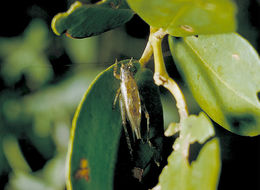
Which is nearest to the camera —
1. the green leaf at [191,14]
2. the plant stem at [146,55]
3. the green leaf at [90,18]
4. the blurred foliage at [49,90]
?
the green leaf at [191,14]

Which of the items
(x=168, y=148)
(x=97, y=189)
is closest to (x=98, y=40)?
(x=168, y=148)

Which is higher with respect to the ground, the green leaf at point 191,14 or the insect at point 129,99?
the green leaf at point 191,14

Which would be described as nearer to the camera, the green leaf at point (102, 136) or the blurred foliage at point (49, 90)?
the green leaf at point (102, 136)

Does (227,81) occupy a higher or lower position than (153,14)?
lower

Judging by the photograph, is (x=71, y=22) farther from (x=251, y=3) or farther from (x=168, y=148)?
(x=251, y=3)

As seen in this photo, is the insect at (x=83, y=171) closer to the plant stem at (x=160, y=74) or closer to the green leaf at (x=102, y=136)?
the green leaf at (x=102, y=136)

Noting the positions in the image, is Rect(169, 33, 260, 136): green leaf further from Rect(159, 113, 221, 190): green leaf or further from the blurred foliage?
the blurred foliage

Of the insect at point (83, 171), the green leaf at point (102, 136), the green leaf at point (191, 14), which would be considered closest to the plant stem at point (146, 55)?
the green leaf at point (102, 136)
